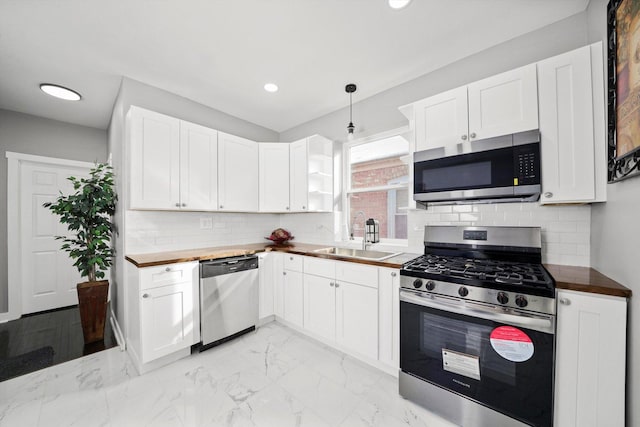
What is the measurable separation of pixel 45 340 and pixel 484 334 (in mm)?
4199

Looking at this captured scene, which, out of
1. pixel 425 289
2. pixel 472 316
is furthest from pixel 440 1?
pixel 472 316

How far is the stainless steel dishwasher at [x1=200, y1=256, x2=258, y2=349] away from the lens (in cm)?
241

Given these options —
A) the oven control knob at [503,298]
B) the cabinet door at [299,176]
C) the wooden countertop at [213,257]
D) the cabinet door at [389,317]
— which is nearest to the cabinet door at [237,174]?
the cabinet door at [299,176]

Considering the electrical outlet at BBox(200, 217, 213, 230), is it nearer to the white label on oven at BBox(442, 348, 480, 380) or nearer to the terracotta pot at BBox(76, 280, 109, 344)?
the terracotta pot at BBox(76, 280, 109, 344)

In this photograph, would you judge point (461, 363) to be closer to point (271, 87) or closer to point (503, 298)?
point (503, 298)

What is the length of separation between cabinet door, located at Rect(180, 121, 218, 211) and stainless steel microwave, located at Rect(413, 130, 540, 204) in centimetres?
219

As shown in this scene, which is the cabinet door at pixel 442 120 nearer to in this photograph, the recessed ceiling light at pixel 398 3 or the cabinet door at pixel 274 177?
the recessed ceiling light at pixel 398 3

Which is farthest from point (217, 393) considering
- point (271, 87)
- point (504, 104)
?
point (504, 104)

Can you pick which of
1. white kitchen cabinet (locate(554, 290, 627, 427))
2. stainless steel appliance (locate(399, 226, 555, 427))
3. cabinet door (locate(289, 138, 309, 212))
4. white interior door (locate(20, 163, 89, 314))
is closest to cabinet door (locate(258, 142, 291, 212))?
cabinet door (locate(289, 138, 309, 212))

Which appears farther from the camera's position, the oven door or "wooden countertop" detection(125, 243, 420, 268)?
"wooden countertop" detection(125, 243, 420, 268)

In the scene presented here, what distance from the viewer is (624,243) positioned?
4.14 feet

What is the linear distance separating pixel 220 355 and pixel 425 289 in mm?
2011

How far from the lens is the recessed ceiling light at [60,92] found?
8.57ft

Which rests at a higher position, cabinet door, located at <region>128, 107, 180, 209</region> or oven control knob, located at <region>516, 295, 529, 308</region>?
cabinet door, located at <region>128, 107, 180, 209</region>
